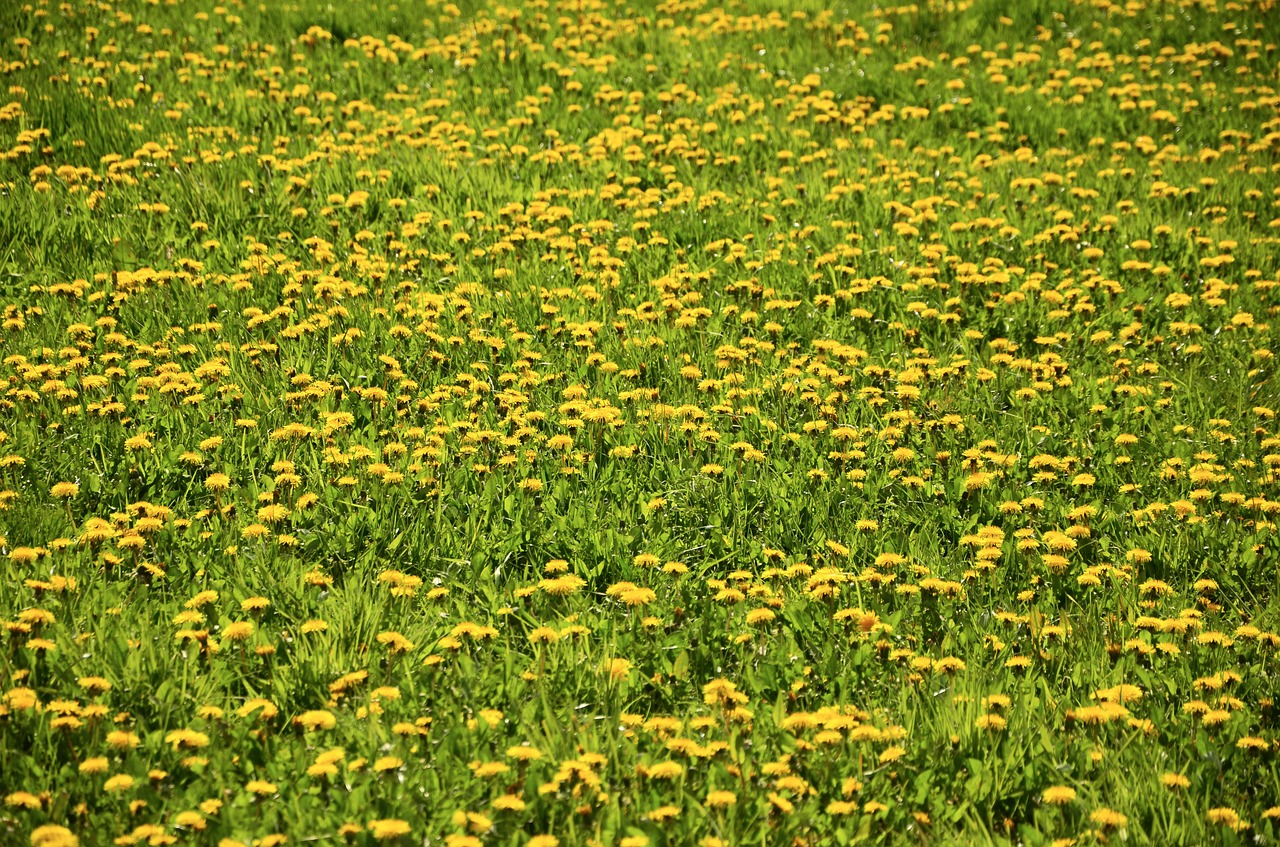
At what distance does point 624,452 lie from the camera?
179 inches

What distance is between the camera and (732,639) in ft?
11.8

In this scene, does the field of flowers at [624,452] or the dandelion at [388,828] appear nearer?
the dandelion at [388,828]

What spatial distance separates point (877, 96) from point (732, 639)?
6102 mm

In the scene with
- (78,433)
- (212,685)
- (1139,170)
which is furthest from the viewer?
(1139,170)

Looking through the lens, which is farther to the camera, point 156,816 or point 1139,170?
point 1139,170

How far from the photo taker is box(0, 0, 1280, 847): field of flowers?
3053 millimetres

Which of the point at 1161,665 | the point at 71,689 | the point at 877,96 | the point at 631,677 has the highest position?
the point at 877,96

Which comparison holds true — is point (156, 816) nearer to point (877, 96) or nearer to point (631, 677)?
point (631, 677)

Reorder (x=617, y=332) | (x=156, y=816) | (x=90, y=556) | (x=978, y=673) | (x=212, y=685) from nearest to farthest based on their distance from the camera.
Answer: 1. (x=156, y=816)
2. (x=212, y=685)
3. (x=978, y=673)
4. (x=90, y=556)
5. (x=617, y=332)

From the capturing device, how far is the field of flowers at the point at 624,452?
10.0 ft

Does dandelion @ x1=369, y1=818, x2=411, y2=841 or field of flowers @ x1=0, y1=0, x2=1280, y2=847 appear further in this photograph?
field of flowers @ x1=0, y1=0, x2=1280, y2=847

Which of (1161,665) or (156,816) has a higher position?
(156,816)

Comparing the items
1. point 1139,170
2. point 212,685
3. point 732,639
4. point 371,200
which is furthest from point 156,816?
point 1139,170

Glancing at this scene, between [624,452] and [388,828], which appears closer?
[388,828]
